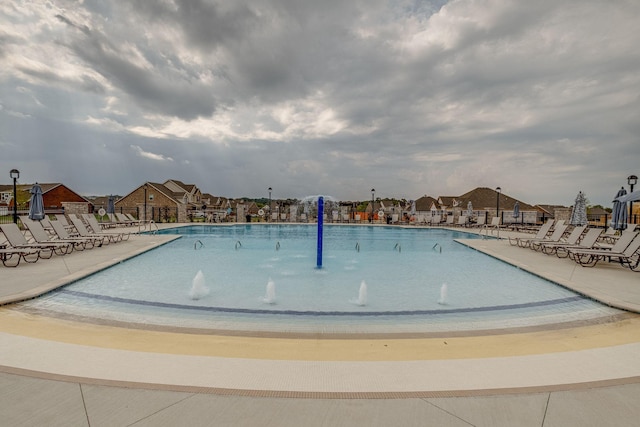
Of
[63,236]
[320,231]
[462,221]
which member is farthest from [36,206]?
[462,221]

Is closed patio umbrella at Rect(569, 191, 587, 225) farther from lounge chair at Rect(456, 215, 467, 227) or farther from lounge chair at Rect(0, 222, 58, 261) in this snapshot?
lounge chair at Rect(0, 222, 58, 261)

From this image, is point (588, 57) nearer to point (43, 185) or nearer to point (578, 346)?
point (578, 346)

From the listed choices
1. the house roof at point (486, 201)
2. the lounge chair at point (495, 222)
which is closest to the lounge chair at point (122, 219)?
the lounge chair at point (495, 222)

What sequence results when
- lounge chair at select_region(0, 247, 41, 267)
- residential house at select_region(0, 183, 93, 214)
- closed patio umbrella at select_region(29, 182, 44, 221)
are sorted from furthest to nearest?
residential house at select_region(0, 183, 93, 214) → closed patio umbrella at select_region(29, 182, 44, 221) → lounge chair at select_region(0, 247, 41, 267)

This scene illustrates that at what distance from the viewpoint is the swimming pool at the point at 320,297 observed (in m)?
5.57

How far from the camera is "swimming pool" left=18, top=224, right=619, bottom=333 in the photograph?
557 cm

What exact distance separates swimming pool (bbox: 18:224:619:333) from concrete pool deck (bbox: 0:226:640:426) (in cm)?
87

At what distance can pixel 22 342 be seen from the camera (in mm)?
3777

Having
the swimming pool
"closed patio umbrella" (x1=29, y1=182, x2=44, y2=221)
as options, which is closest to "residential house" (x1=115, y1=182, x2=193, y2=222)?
"closed patio umbrella" (x1=29, y1=182, x2=44, y2=221)

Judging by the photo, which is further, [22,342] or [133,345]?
[133,345]

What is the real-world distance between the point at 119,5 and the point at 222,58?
524 centimetres

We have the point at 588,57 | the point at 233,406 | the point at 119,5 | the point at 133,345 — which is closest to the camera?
the point at 233,406

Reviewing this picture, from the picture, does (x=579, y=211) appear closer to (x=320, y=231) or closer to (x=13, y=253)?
(x=320, y=231)

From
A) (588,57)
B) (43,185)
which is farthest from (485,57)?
(43,185)
